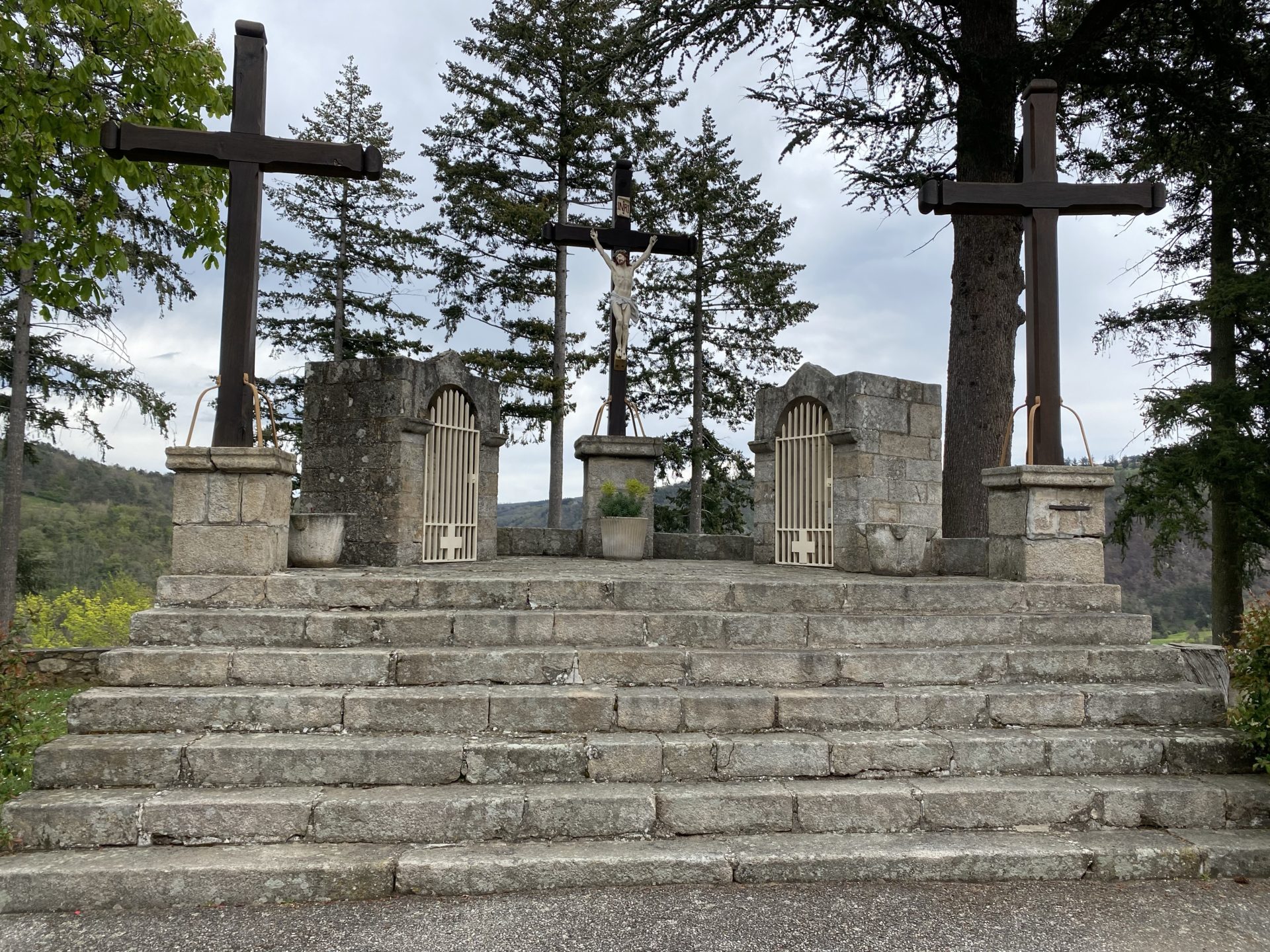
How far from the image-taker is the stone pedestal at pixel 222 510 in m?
5.21

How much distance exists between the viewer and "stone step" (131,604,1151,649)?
194 inches

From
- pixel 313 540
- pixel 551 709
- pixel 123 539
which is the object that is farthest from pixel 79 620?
pixel 551 709

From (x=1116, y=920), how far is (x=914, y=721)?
1.41 m

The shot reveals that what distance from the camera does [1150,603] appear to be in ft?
71.1

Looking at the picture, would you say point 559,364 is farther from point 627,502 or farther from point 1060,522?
point 1060,522

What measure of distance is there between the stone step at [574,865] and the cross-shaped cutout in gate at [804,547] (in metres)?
4.50

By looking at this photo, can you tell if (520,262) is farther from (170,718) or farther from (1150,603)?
(1150,603)

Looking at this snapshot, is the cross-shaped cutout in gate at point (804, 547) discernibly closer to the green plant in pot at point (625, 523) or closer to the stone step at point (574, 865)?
the green plant in pot at point (625, 523)

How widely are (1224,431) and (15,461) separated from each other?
686 inches

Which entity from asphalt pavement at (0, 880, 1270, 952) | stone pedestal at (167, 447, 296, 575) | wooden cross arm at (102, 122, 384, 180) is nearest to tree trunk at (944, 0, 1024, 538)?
asphalt pavement at (0, 880, 1270, 952)

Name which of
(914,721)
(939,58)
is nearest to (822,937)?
(914,721)

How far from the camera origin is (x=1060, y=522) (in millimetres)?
5961

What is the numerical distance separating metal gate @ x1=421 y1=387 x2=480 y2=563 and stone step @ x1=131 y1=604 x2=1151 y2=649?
264 cm

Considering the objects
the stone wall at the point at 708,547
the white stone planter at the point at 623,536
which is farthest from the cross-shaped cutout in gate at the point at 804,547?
the white stone planter at the point at 623,536
